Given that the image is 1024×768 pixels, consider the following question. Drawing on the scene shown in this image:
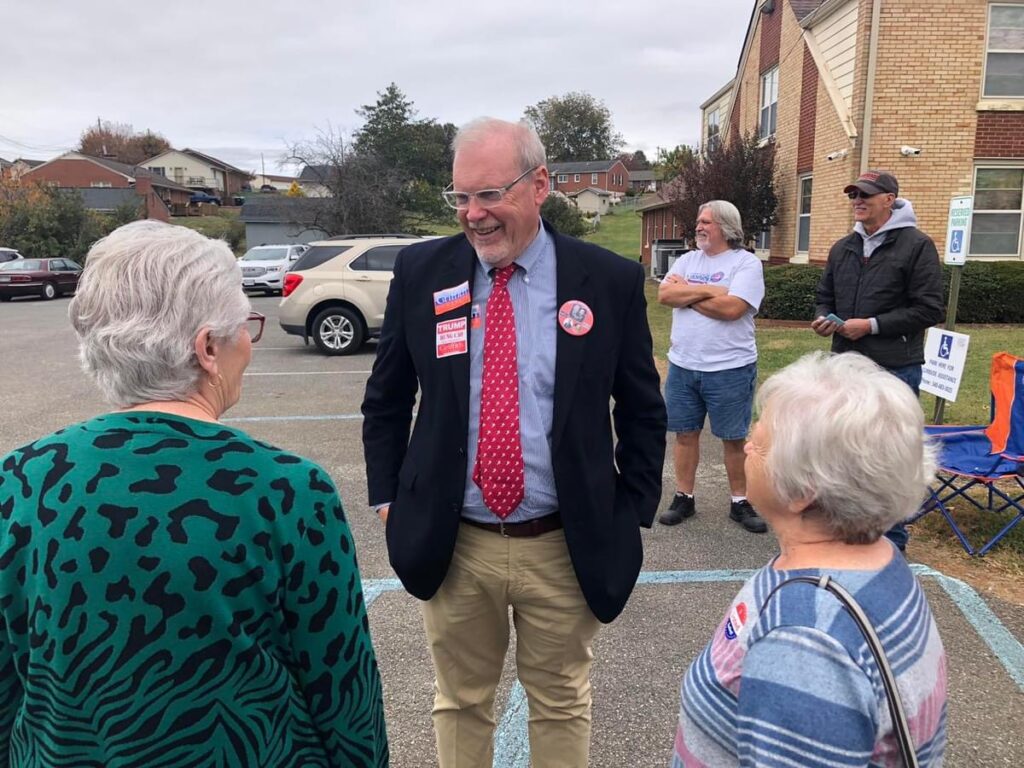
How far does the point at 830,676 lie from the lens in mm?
1138

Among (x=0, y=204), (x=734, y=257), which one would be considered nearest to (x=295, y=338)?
(x=734, y=257)

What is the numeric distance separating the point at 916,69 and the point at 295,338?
12219 millimetres

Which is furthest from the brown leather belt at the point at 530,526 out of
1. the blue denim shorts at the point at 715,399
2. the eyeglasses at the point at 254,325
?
the blue denim shorts at the point at 715,399

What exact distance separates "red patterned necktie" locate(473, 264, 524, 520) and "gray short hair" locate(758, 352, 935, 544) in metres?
0.84

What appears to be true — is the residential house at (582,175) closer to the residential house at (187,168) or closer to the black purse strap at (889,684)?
the residential house at (187,168)

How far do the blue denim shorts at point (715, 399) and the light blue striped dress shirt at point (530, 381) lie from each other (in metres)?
2.46

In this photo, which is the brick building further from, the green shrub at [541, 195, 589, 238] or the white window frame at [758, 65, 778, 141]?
the green shrub at [541, 195, 589, 238]

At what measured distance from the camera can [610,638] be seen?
3355 millimetres

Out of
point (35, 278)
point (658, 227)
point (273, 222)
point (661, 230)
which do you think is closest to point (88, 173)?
point (273, 222)

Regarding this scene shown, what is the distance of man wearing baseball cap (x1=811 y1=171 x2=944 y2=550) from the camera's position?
403 cm

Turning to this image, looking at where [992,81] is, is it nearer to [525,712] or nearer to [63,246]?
[525,712]

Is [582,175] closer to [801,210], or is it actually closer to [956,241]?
[801,210]

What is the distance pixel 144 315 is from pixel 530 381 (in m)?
1.07

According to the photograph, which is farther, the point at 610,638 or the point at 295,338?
the point at 295,338
